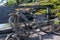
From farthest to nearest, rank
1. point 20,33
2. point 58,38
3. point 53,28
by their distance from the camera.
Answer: point 53,28 < point 58,38 < point 20,33

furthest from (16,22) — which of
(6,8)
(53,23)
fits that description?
(6,8)

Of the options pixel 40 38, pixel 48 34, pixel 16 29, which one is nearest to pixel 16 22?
pixel 16 29

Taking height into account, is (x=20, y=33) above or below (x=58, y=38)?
above

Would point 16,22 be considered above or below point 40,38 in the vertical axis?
above

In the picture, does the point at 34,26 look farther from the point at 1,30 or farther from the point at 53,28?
the point at 1,30

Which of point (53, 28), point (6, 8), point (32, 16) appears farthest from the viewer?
point (6, 8)

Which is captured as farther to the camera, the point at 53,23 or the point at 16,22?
the point at 53,23

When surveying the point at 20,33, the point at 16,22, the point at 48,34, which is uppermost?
the point at 16,22

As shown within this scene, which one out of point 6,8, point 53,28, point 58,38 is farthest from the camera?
point 6,8

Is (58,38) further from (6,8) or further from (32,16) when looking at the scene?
(6,8)

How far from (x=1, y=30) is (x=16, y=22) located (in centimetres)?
78

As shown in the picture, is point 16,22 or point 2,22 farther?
point 2,22

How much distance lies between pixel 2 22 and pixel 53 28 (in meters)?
2.06

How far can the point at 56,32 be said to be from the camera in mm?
4383
